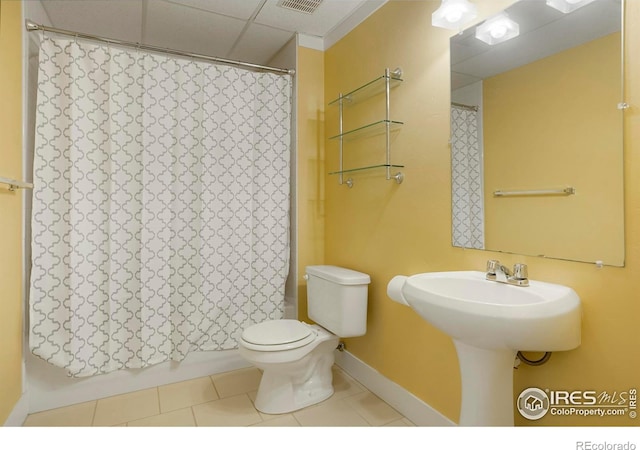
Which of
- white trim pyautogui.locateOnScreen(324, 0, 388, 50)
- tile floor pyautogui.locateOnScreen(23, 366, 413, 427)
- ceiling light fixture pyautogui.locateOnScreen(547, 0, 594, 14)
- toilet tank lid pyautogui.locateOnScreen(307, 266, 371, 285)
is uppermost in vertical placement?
white trim pyautogui.locateOnScreen(324, 0, 388, 50)

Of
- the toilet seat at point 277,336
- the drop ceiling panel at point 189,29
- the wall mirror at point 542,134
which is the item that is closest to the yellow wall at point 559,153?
the wall mirror at point 542,134

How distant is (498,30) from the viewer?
4.54ft

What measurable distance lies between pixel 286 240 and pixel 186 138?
903 mm

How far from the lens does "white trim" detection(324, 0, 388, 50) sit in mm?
2018

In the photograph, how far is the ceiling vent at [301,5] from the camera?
2.06 metres

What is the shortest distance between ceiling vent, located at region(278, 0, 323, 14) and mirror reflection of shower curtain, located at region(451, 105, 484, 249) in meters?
1.14

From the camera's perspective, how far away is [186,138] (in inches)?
85.0

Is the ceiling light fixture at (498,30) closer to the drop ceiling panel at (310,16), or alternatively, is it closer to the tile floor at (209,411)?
the drop ceiling panel at (310,16)

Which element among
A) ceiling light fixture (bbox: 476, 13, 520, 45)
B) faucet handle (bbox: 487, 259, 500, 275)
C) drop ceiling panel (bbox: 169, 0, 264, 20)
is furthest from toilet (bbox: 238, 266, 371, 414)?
drop ceiling panel (bbox: 169, 0, 264, 20)

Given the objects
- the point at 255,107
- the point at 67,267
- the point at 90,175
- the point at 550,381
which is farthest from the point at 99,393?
the point at 550,381

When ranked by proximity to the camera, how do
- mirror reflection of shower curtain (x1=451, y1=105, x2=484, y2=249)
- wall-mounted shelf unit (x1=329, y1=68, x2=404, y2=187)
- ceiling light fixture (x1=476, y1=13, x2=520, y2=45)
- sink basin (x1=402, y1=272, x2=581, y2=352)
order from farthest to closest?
wall-mounted shelf unit (x1=329, y1=68, x2=404, y2=187), mirror reflection of shower curtain (x1=451, y1=105, x2=484, y2=249), ceiling light fixture (x1=476, y1=13, x2=520, y2=45), sink basin (x1=402, y1=272, x2=581, y2=352)

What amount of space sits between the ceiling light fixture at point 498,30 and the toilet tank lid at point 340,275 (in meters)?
1.24

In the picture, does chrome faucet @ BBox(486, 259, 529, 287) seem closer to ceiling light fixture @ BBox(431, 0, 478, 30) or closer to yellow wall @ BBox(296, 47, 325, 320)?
ceiling light fixture @ BBox(431, 0, 478, 30)
